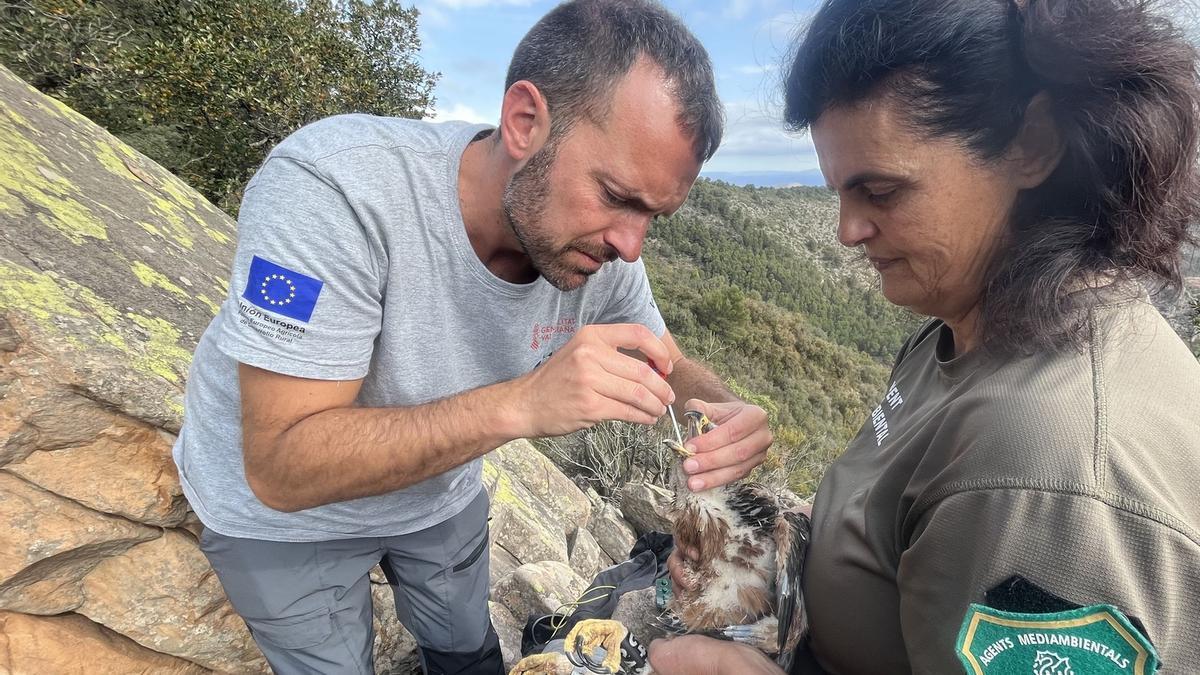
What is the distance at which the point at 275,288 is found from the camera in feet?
5.80

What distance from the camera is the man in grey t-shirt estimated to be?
1.80 meters

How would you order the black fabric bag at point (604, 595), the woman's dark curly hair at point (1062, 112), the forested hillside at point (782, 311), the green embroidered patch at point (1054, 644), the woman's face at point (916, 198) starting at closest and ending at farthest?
the green embroidered patch at point (1054, 644) < the woman's dark curly hair at point (1062, 112) < the woman's face at point (916, 198) < the black fabric bag at point (604, 595) < the forested hillside at point (782, 311)

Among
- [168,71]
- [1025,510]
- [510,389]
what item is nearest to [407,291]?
[510,389]

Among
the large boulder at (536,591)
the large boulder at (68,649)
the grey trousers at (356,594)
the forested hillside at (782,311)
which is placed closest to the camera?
the grey trousers at (356,594)

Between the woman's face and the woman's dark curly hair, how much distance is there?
41 mm

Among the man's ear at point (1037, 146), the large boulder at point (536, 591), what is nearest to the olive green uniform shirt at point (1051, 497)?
the man's ear at point (1037, 146)

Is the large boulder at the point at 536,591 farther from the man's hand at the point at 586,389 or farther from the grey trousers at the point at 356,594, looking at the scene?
the man's hand at the point at 586,389

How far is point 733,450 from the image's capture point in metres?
2.13

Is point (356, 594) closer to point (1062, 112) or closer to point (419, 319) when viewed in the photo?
point (419, 319)

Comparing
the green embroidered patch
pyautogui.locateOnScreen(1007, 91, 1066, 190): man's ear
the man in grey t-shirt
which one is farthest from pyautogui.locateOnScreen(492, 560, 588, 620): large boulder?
pyautogui.locateOnScreen(1007, 91, 1066, 190): man's ear

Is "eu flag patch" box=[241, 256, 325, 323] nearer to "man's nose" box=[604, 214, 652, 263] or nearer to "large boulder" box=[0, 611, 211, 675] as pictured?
"man's nose" box=[604, 214, 652, 263]

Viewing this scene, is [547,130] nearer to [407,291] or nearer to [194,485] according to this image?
[407,291]

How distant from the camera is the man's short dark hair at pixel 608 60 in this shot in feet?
6.49

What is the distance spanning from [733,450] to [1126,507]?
122cm
